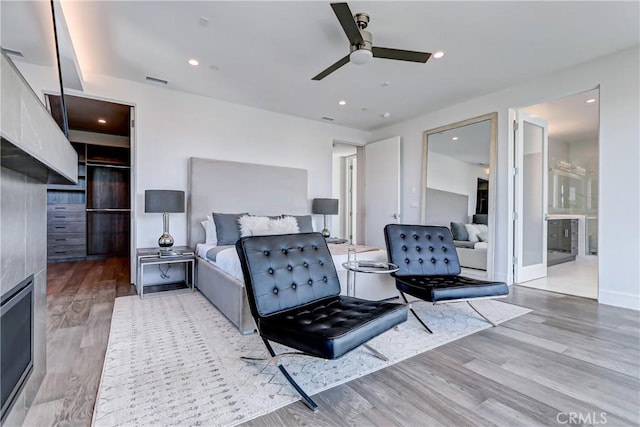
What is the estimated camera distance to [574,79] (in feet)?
12.1

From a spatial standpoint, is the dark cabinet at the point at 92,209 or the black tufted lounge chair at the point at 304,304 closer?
the black tufted lounge chair at the point at 304,304

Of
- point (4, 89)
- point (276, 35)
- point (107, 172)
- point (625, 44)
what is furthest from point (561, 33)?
point (107, 172)

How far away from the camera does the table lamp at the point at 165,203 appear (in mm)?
3736

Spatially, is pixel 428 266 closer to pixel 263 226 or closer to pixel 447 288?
pixel 447 288

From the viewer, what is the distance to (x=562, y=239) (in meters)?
6.82

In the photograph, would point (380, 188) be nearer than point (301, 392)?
No

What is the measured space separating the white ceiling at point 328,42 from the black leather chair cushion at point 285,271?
6.83ft

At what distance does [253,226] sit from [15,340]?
2.81 metres

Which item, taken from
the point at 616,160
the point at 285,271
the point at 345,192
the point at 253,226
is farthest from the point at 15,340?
the point at 345,192

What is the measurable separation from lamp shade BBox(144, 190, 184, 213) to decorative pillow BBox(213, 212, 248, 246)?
1.64 ft

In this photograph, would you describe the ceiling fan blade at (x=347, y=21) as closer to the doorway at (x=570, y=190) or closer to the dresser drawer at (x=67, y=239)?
the doorway at (x=570, y=190)

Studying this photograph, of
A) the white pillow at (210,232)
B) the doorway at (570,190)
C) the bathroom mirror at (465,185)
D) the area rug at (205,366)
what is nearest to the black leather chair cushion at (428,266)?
the area rug at (205,366)

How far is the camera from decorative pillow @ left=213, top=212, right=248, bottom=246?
4.02 metres

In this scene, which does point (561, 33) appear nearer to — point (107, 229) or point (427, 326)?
point (427, 326)
